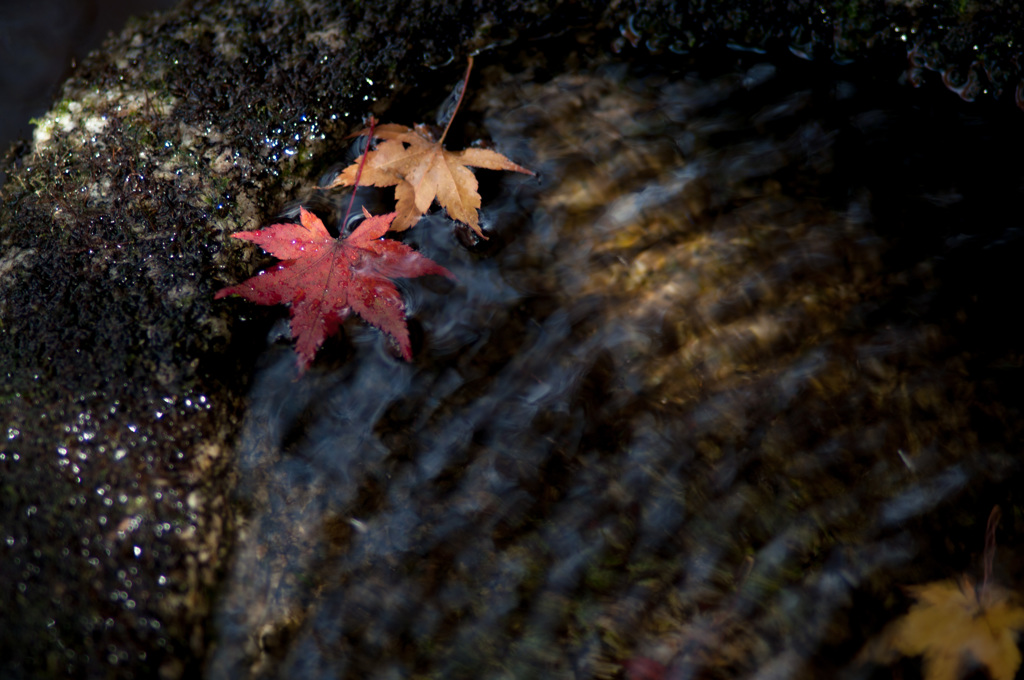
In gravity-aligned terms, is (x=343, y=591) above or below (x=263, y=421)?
below

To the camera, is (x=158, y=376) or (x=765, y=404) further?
(x=765, y=404)

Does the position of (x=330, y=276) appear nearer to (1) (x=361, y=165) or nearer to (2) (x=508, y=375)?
(1) (x=361, y=165)

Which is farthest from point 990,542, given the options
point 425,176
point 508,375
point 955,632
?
point 425,176

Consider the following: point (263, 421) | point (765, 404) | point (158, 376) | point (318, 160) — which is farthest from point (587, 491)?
point (318, 160)

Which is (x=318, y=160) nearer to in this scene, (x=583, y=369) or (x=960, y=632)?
(x=583, y=369)

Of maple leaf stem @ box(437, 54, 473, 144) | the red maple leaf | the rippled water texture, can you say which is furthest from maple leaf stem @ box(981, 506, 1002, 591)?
maple leaf stem @ box(437, 54, 473, 144)

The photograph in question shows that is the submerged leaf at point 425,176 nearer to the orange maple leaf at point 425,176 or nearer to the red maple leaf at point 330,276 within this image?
the orange maple leaf at point 425,176

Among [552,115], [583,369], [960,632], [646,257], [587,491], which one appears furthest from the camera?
[552,115]
